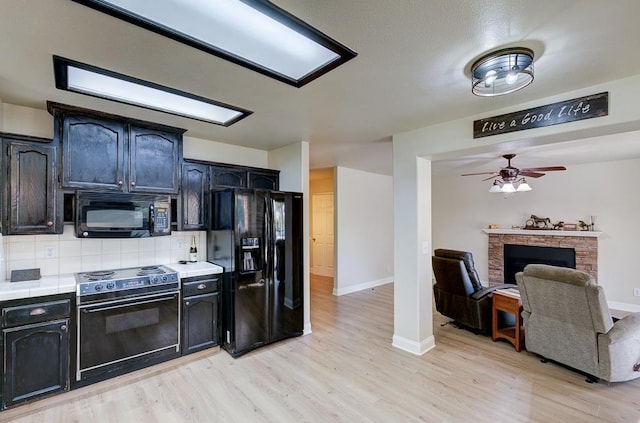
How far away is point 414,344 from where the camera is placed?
3.42m

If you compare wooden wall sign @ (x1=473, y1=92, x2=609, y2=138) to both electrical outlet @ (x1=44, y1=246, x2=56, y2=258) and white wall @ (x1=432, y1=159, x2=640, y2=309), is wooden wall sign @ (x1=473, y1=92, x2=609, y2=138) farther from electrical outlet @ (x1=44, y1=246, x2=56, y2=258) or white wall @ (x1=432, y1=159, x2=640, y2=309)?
electrical outlet @ (x1=44, y1=246, x2=56, y2=258)

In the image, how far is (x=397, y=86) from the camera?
230 cm

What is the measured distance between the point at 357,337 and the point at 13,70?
409cm

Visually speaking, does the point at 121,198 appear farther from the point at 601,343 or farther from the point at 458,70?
the point at 601,343

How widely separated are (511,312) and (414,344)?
4.08 ft

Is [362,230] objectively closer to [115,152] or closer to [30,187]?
[115,152]

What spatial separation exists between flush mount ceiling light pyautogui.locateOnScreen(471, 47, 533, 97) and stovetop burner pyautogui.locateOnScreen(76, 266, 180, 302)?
323cm

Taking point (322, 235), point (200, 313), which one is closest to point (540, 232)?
point (322, 235)

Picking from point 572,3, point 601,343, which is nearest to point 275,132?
A: point 572,3

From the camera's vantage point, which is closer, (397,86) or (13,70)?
(13,70)

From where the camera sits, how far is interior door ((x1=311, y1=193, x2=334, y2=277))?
759 cm

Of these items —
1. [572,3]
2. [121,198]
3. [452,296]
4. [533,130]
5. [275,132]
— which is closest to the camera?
[572,3]

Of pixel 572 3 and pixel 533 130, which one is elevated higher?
pixel 572 3

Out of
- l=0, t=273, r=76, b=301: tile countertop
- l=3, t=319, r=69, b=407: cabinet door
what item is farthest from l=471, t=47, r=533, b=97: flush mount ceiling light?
l=3, t=319, r=69, b=407: cabinet door
